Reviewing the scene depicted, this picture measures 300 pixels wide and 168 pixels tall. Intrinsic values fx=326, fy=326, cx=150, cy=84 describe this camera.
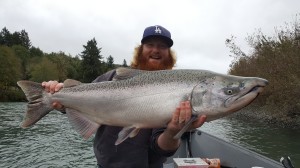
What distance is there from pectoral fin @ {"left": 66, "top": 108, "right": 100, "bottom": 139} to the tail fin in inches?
11.1

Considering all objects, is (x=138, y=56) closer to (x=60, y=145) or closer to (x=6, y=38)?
(x=60, y=145)

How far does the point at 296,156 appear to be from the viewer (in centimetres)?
1530

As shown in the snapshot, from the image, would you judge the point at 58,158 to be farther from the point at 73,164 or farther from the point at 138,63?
the point at 138,63

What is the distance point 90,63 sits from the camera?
80312mm

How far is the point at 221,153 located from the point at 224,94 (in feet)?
17.6

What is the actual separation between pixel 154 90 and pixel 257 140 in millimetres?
18025

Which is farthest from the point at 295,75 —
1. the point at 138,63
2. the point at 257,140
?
the point at 138,63

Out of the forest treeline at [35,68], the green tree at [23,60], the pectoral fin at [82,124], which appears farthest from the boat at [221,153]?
the green tree at [23,60]

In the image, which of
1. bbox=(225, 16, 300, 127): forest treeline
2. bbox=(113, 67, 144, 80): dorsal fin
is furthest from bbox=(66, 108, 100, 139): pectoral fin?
Answer: bbox=(225, 16, 300, 127): forest treeline

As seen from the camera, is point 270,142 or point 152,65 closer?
point 152,65

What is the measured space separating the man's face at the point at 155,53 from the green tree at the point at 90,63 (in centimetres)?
7556

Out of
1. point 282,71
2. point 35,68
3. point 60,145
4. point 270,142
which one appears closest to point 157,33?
point 60,145

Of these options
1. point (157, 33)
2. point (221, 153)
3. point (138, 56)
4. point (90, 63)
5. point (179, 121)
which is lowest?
point (221, 153)

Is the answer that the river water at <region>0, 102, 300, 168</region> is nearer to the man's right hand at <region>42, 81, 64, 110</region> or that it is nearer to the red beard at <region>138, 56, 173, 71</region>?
the red beard at <region>138, 56, 173, 71</region>
